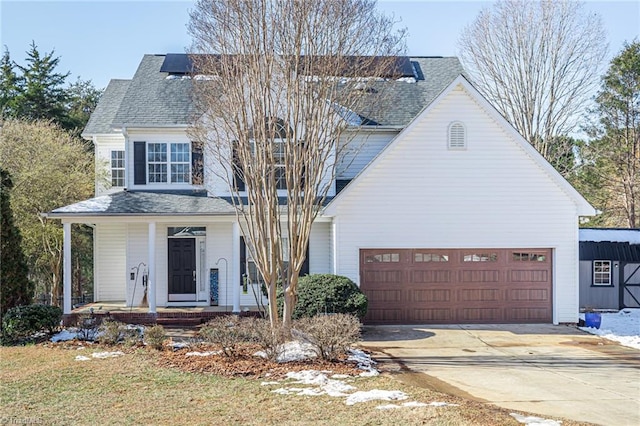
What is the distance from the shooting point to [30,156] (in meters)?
23.5

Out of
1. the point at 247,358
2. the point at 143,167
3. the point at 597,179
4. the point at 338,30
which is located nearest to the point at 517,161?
the point at 338,30

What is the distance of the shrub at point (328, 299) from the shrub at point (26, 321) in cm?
578

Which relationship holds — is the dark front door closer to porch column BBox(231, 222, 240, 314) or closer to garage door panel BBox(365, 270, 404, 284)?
porch column BBox(231, 222, 240, 314)

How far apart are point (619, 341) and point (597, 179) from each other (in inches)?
736

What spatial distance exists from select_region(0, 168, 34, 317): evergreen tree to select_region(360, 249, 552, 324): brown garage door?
9.31m

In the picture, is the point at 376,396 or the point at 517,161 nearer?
the point at 376,396

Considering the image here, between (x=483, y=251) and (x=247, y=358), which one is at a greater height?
(x=483, y=251)

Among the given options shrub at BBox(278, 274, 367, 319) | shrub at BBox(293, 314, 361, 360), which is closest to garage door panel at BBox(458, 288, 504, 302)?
shrub at BBox(278, 274, 367, 319)

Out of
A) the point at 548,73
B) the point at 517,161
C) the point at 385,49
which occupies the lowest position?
the point at 517,161

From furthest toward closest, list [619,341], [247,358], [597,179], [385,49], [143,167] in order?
1. [597,179]
2. [143,167]
3. [619,341]
4. [385,49]
5. [247,358]

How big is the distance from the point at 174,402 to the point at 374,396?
3015 mm

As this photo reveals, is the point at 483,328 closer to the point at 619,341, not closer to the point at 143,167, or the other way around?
the point at 619,341

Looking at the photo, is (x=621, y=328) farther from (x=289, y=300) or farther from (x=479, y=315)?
(x=289, y=300)

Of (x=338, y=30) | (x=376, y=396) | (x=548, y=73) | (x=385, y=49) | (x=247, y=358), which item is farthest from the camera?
(x=548, y=73)
